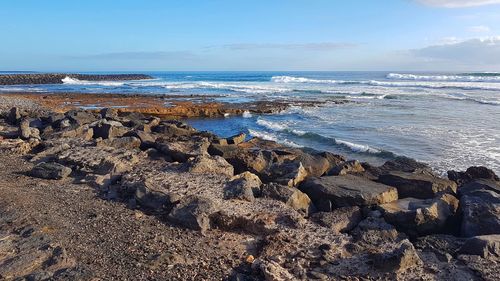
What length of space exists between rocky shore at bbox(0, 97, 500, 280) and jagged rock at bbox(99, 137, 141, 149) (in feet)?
3.79

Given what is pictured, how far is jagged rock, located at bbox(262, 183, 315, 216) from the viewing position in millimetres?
7133

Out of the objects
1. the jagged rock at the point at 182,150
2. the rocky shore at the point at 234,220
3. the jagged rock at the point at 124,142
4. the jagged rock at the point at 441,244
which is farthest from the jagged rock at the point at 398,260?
the jagged rock at the point at 124,142

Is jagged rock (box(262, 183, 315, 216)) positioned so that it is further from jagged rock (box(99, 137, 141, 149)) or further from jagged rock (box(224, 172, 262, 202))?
jagged rock (box(99, 137, 141, 149))

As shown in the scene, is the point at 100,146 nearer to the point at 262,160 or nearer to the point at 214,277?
the point at 262,160

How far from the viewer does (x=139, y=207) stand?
7.10 meters

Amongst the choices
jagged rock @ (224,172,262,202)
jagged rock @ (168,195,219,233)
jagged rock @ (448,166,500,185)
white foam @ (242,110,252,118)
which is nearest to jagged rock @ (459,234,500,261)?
jagged rock @ (224,172,262,202)

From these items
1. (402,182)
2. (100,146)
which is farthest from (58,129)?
(402,182)

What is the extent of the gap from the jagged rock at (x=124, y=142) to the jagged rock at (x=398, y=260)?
25.2ft

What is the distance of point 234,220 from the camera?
633 cm

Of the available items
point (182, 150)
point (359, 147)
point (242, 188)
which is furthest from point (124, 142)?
point (359, 147)

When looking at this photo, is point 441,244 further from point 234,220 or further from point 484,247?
point 234,220

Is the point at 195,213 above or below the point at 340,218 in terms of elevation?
above

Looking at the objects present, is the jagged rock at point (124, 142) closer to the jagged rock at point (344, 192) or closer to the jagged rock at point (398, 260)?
the jagged rock at point (344, 192)

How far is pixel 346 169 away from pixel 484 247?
13.1 ft
